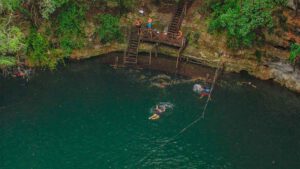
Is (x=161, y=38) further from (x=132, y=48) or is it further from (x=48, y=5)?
(x=48, y=5)

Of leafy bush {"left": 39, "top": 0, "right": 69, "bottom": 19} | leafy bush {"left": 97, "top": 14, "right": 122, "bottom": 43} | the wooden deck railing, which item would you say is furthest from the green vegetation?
leafy bush {"left": 39, "top": 0, "right": 69, "bottom": 19}

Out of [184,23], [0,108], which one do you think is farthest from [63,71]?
[184,23]

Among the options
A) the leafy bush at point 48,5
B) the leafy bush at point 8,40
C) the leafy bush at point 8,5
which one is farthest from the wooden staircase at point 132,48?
the leafy bush at point 8,5

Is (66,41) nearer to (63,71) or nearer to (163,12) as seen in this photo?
(63,71)

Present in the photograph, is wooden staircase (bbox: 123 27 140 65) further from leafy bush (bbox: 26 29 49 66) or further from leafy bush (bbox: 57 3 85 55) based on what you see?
leafy bush (bbox: 26 29 49 66)

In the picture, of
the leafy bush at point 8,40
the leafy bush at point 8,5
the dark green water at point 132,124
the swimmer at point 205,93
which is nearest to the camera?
the dark green water at point 132,124

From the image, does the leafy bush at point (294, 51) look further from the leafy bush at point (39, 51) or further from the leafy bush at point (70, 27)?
the leafy bush at point (39, 51)
